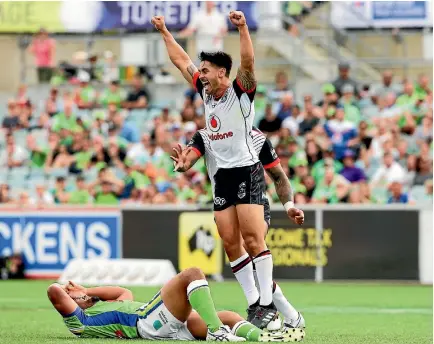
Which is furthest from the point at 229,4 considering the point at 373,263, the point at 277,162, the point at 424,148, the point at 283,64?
the point at 277,162

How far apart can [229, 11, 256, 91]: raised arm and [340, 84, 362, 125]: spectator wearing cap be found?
1306cm

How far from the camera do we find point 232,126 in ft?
33.7

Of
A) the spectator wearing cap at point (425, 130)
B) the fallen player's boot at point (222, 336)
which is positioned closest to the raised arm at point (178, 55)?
the fallen player's boot at point (222, 336)

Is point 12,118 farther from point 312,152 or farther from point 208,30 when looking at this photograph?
point 312,152

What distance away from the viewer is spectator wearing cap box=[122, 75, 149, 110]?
2575 cm

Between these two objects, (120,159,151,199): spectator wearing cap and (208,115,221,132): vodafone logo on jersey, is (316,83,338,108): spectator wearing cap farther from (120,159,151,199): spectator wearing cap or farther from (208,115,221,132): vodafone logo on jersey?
(208,115,221,132): vodafone logo on jersey

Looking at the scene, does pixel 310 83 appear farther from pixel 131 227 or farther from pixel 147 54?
pixel 131 227

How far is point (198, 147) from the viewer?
10.4 m

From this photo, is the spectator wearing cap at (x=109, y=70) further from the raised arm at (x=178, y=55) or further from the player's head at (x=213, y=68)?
the player's head at (x=213, y=68)

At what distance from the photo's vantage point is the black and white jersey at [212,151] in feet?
34.1

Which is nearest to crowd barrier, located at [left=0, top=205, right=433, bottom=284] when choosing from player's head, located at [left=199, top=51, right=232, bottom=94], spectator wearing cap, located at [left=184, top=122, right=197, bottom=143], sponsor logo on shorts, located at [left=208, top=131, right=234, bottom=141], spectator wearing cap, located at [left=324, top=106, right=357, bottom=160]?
spectator wearing cap, located at [left=324, top=106, right=357, bottom=160]

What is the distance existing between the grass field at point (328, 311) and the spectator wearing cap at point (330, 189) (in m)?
1.62

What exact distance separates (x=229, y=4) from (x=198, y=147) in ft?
54.5

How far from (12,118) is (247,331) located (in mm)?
17756
